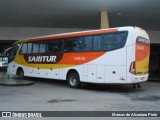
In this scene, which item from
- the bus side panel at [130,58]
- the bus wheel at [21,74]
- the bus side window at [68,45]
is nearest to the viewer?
the bus side panel at [130,58]

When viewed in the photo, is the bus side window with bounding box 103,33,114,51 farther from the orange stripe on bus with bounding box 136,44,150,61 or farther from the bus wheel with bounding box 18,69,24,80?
the bus wheel with bounding box 18,69,24,80

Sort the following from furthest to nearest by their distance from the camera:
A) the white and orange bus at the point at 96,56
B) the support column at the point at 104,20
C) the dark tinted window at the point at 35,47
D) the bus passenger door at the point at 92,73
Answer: the support column at the point at 104,20, the dark tinted window at the point at 35,47, the bus passenger door at the point at 92,73, the white and orange bus at the point at 96,56

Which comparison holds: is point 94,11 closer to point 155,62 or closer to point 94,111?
point 94,111

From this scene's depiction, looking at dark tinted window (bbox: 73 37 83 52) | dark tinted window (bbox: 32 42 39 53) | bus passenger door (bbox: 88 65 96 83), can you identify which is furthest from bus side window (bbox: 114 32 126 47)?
dark tinted window (bbox: 32 42 39 53)

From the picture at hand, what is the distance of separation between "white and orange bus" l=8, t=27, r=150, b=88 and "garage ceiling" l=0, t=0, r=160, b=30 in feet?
8.44

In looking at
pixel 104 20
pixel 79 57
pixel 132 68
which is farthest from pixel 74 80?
pixel 104 20

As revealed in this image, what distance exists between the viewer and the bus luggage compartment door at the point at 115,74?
1311 centimetres

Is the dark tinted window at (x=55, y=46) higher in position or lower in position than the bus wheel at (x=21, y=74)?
higher

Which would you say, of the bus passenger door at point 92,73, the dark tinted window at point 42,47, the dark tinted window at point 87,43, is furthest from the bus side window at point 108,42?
the dark tinted window at point 42,47

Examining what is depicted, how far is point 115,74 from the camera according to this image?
13.3m

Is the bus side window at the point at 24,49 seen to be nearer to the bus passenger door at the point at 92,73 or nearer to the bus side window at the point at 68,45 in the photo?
the bus side window at the point at 68,45

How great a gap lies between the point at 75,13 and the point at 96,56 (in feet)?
24.4

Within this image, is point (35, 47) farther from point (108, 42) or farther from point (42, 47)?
point (108, 42)

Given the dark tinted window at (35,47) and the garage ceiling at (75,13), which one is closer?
the garage ceiling at (75,13)
